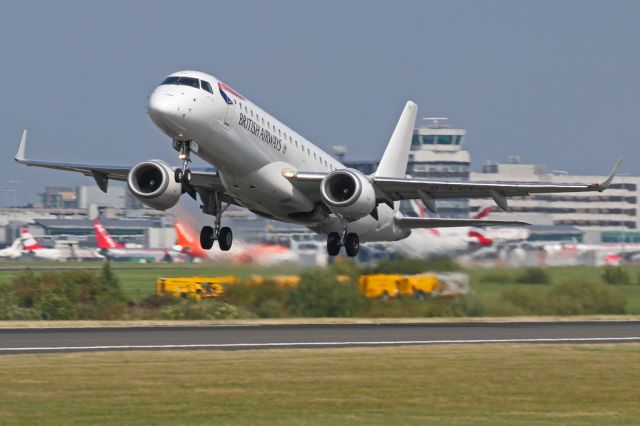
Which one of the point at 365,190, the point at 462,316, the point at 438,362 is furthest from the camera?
the point at 462,316

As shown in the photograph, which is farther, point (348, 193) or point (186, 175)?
point (348, 193)

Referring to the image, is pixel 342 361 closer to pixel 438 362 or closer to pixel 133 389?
pixel 438 362

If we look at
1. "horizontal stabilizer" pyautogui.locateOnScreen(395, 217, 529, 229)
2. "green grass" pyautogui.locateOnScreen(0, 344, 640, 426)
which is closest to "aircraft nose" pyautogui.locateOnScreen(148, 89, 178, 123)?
"green grass" pyautogui.locateOnScreen(0, 344, 640, 426)

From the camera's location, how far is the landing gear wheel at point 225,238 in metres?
42.5

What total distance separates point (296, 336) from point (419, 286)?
1365cm

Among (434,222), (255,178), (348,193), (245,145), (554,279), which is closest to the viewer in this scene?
(245,145)

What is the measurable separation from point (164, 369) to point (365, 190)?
41.3ft

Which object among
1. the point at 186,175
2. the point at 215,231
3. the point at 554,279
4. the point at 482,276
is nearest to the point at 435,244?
the point at 482,276

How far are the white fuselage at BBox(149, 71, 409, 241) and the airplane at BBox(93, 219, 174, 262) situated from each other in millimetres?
73329

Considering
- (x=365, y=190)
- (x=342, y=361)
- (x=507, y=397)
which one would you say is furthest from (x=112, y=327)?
(x=507, y=397)

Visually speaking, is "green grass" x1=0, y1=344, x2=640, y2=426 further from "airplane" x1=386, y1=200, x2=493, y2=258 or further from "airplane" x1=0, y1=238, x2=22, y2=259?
"airplane" x1=0, y1=238, x2=22, y2=259

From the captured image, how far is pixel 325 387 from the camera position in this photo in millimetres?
25062

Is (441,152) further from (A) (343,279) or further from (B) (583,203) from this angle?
(A) (343,279)

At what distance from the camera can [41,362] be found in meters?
28.3
